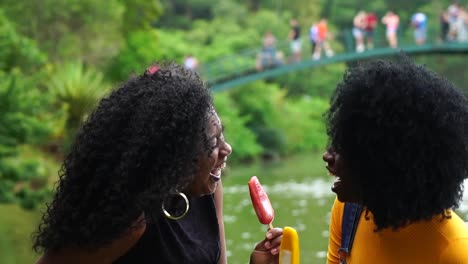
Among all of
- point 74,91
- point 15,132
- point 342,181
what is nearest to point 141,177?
point 342,181

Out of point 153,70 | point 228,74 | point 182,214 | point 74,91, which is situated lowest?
Answer: point 228,74

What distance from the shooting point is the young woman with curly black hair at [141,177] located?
2.29m

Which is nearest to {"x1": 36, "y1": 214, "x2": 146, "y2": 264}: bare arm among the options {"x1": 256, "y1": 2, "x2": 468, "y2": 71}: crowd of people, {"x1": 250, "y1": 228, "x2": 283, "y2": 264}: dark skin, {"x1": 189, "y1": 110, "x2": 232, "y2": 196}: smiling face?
{"x1": 189, "y1": 110, "x2": 232, "y2": 196}: smiling face

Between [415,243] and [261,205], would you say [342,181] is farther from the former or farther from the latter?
[261,205]

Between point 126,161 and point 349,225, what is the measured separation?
0.52 metres

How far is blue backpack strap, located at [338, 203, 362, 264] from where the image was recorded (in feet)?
7.72

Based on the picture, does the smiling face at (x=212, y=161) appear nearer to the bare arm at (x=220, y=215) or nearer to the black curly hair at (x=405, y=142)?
the bare arm at (x=220, y=215)

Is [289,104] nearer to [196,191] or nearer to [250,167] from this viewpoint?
[250,167]

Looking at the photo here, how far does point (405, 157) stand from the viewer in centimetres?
217

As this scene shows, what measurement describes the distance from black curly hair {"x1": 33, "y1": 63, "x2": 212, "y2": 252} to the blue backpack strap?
0.34 metres

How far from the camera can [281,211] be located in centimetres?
1803

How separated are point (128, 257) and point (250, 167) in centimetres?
3066

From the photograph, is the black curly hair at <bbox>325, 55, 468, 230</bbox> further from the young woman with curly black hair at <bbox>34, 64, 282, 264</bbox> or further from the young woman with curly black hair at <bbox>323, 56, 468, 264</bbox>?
the young woman with curly black hair at <bbox>34, 64, 282, 264</bbox>

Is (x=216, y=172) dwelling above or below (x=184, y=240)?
above
